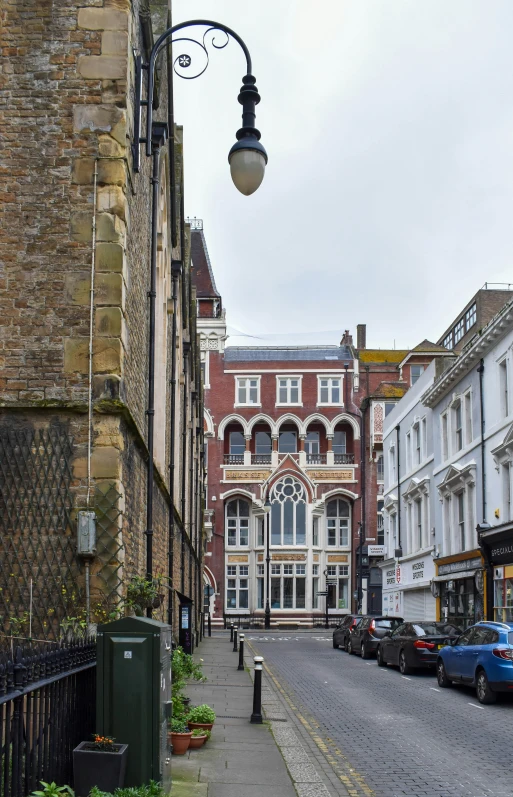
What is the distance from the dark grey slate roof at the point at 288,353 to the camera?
2662 inches

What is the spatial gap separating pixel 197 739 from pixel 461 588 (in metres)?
24.6

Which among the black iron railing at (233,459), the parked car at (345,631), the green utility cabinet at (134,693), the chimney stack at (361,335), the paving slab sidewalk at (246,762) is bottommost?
the parked car at (345,631)

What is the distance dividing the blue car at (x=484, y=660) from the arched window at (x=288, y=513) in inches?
1698

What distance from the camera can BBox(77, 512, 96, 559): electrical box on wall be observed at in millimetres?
10203

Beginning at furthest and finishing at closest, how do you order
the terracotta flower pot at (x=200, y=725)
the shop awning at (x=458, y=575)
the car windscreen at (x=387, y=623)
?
the shop awning at (x=458, y=575), the car windscreen at (x=387, y=623), the terracotta flower pot at (x=200, y=725)

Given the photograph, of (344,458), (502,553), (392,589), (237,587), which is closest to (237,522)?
(237,587)

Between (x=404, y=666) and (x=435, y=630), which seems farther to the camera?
(x=435, y=630)

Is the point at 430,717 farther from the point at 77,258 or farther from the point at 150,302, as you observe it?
the point at 77,258

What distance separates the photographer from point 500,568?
1123 inches

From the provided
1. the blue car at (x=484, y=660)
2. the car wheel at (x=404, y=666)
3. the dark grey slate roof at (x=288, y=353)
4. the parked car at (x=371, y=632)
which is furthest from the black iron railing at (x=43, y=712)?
the dark grey slate roof at (x=288, y=353)

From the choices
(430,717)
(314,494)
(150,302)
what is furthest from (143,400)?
(314,494)

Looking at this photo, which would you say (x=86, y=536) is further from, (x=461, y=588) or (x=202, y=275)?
(x=202, y=275)

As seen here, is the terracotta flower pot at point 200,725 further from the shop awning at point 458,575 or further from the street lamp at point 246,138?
the shop awning at point 458,575

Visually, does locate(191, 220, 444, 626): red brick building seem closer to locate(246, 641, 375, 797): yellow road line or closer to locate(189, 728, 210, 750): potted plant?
locate(246, 641, 375, 797): yellow road line
